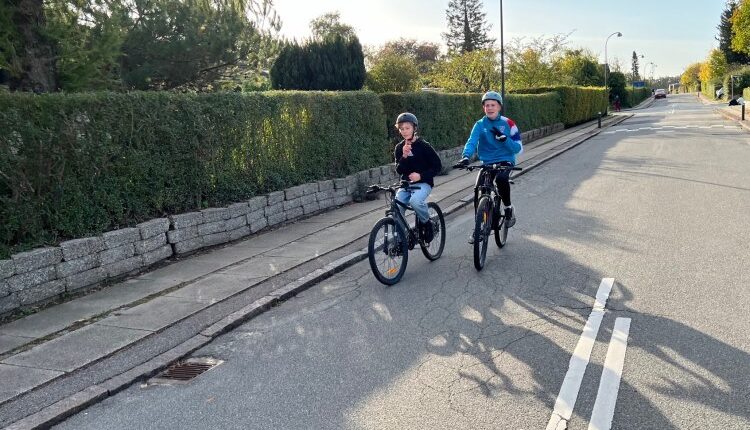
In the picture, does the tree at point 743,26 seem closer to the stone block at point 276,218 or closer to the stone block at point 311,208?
the stone block at point 311,208

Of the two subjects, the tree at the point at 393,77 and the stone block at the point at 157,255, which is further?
the tree at the point at 393,77

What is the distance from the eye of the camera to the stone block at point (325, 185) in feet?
38.6

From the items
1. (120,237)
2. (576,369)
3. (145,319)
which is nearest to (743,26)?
(120,237)

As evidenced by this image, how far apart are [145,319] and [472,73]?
116 ft

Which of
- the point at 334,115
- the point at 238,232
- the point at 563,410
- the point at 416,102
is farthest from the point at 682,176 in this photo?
the point at 563,410

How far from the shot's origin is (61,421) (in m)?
4.05

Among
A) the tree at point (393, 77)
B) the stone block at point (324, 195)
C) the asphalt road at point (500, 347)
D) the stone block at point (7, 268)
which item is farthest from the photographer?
the tree at point (393, 77)

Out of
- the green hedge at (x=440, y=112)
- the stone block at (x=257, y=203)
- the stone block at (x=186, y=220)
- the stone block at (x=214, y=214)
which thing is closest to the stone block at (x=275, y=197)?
the stone block at (x=257, y=203)

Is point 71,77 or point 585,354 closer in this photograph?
point 585,354

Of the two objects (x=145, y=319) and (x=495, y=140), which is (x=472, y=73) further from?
(x=145, y=319)

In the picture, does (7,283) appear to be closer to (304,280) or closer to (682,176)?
(304,280)

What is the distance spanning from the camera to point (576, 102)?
1540 inches

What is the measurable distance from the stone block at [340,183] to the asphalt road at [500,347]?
4062 mm

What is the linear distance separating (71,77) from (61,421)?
7.76 meters
